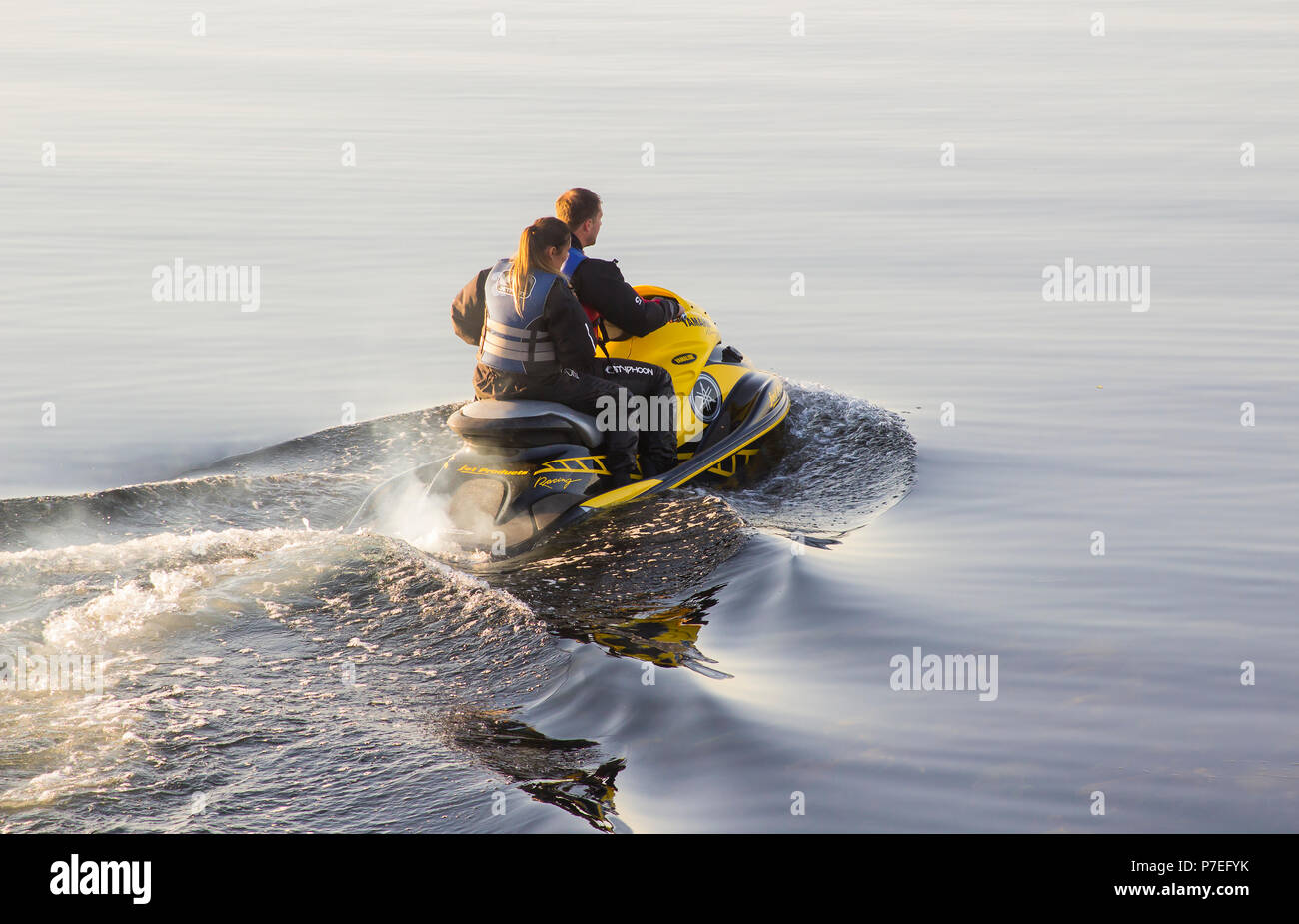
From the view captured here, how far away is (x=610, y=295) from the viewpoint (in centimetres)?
889

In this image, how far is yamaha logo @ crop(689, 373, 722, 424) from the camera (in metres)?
9.53

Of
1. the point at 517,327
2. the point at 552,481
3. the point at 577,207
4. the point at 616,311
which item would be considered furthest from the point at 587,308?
the point at 552,481

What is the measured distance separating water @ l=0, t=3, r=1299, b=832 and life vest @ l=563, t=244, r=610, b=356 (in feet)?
3.99

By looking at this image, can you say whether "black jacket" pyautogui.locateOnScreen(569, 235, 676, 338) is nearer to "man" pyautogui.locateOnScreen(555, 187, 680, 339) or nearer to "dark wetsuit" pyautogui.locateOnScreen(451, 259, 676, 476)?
"man" pyautogui.locateOnScreen(555, 187, 680, 339)

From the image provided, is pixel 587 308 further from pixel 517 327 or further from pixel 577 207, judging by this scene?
pixel 517 327

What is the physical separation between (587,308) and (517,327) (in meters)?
0.94

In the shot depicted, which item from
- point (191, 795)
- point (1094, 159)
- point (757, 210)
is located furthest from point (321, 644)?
point (1094, 159)

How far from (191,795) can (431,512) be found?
3431mm

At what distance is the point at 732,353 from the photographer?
10.1m

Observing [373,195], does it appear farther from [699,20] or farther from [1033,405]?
→ [699,20]

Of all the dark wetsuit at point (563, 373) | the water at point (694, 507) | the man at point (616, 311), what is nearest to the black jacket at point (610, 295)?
the man at point (616, 311)

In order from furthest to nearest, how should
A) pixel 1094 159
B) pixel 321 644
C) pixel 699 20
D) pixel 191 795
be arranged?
1. pixel 699 20
2. pixel 1094 159
3. pixel 321 644
4. pixel 191 795

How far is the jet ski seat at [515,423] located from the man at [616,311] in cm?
54

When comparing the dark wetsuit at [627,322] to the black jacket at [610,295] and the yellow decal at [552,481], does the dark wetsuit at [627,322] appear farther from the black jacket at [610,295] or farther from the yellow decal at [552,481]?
the yellow decal at [552,481]
